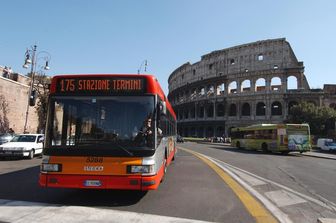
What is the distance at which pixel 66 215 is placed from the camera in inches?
222

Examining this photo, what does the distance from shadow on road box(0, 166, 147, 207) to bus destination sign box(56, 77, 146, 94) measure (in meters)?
2.50

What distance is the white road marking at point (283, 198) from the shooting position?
23.2 ft

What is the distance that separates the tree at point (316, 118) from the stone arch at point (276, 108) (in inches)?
366

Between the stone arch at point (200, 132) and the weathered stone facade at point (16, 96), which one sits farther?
the stone arch at point (200, 132)

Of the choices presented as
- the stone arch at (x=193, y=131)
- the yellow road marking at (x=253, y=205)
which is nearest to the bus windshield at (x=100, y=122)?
the yellow road marking at (x=253, y=205)

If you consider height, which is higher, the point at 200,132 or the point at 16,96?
the point at 16,96

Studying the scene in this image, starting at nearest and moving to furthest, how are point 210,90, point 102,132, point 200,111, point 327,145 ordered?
1. point 102,132
2. point 327,145
3. point 210,90
4. point 200,111

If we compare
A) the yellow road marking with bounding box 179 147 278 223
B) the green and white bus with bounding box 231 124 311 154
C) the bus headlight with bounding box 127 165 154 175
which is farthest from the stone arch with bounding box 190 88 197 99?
the bus headlight with bounding box 127 165 154 175

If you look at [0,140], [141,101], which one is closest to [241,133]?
[0,140]

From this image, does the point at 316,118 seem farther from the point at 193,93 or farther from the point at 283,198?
the point at 283,198

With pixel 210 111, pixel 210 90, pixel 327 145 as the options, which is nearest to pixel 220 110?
pixel 210 111

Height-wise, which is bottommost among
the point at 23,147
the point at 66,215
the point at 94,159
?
the point at 66,215

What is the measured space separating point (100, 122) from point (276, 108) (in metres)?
59.1

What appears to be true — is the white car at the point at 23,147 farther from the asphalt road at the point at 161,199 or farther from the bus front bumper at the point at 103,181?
the bus front bumper at the point at 103,181
